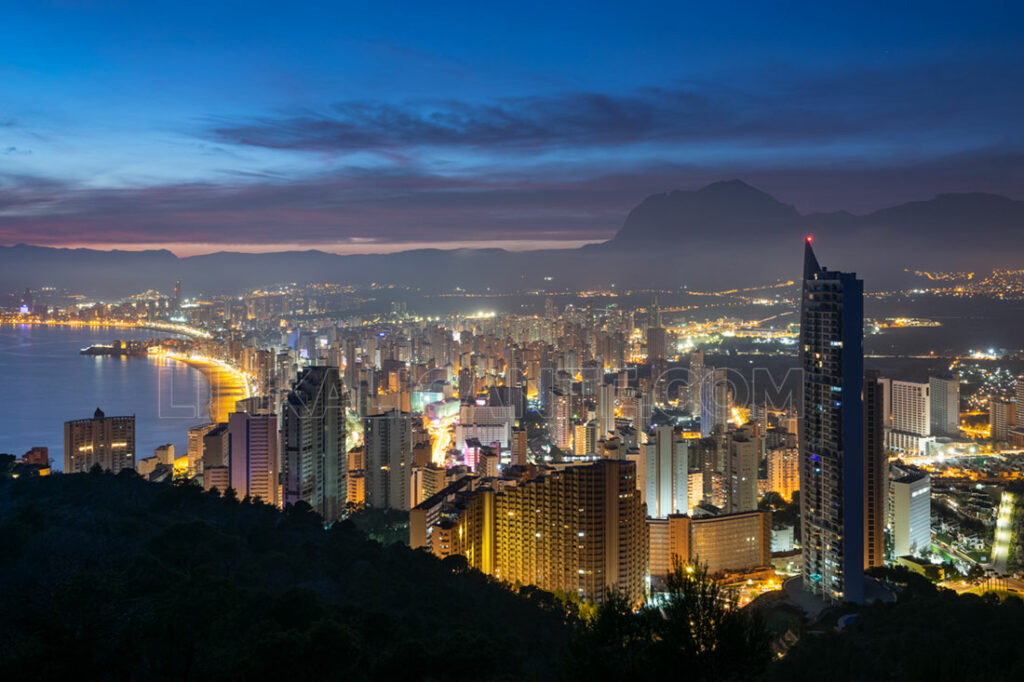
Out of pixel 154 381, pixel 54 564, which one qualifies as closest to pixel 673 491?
pixel 54 564

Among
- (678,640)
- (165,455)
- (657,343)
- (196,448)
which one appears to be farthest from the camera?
(657,343)

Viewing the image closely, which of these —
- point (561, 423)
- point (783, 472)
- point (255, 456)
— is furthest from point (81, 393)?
point (783, 472)

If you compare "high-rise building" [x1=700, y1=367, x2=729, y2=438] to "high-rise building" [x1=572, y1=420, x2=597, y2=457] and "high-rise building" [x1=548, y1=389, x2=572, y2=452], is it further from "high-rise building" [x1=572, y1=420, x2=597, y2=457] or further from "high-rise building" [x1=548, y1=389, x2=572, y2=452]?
"high-rise building" [x1=548, y1=389, x2=572, y2=452]

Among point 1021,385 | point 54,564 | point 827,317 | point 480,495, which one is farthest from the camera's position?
point 1021,385

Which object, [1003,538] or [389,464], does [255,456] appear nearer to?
[389,464]

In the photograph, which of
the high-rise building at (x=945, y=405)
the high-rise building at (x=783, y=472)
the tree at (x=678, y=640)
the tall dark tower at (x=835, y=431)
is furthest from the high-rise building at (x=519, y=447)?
the tree at (x=678, y=640)

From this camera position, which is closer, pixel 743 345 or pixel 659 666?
pixel 659 666

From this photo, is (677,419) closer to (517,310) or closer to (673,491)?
(673,491)
